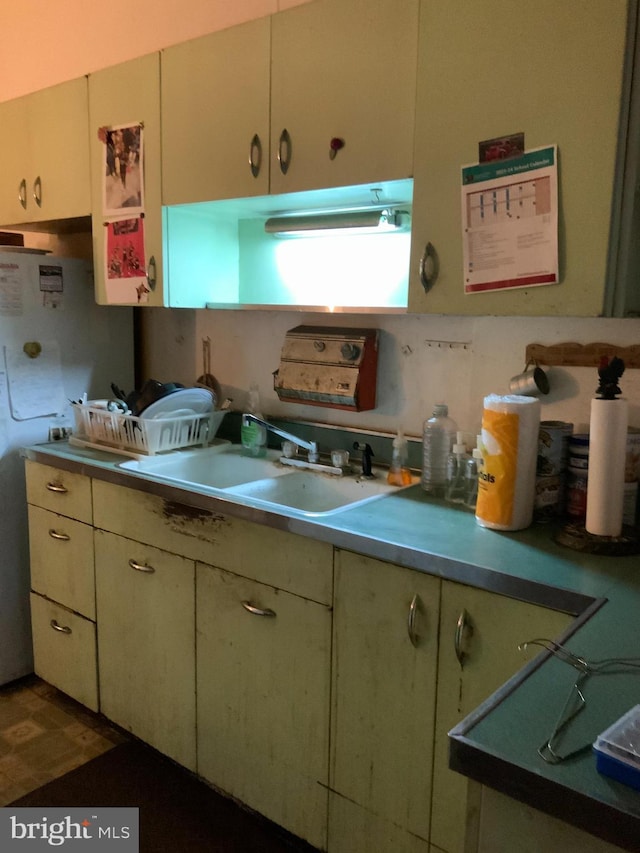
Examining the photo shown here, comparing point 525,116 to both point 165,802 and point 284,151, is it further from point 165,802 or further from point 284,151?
point 165,802

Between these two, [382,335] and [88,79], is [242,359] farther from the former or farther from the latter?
[88,79]

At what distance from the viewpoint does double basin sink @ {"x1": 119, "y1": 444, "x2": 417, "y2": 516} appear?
2064 mm

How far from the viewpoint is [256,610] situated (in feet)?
5.71

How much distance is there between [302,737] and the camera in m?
1.70

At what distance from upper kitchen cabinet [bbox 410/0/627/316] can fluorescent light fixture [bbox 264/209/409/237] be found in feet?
1.24

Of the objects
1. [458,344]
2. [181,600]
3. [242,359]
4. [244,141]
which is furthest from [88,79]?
[181,600]

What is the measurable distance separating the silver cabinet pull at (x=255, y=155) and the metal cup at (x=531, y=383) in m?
0.90

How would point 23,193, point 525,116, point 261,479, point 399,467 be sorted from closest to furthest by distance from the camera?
point 525,116 → point 399,467 → point 261,479 → point 23,193

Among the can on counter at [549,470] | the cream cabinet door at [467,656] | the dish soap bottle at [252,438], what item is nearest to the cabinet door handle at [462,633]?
the cream cabinet door at [467,656]

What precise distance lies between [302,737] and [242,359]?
4.39ft

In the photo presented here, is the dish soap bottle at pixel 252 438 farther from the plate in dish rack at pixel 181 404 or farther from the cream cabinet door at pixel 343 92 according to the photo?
the cream cabinet door at pixel 343 92

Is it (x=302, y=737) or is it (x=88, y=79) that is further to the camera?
(x=88, y=79)

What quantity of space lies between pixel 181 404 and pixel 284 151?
0.91 m

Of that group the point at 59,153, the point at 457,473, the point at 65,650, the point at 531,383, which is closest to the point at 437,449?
the point at 457,473
